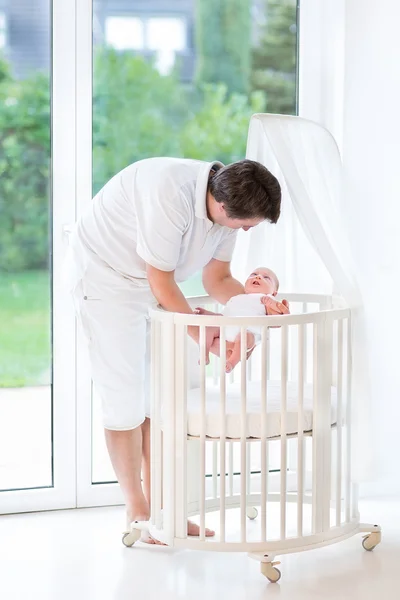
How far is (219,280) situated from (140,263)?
0.27m

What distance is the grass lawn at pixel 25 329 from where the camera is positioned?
3000mm

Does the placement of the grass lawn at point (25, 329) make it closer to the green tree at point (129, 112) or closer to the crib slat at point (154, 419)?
the green tree at point (129, 112)

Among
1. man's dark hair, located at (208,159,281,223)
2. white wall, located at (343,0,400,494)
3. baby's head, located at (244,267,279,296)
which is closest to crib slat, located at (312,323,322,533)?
baby's head, located at (244,267,279,296)

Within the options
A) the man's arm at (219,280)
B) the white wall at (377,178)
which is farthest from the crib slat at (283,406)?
the white wall at (377,178)

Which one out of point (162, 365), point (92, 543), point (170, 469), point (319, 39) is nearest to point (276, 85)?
point (319, 39)

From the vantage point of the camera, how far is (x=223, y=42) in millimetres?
3133

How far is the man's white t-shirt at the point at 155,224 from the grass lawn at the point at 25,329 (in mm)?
374

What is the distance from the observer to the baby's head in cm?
259

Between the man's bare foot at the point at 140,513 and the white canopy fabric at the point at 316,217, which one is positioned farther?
the man's bare foot at the point at 140,513

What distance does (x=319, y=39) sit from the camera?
3.18 meters

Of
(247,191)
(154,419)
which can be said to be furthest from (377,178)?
(154,419)

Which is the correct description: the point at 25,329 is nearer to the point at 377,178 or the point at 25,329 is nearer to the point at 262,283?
the point at 262,283

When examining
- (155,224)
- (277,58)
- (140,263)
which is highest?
(277,58)

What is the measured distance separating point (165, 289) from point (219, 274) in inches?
14.2
